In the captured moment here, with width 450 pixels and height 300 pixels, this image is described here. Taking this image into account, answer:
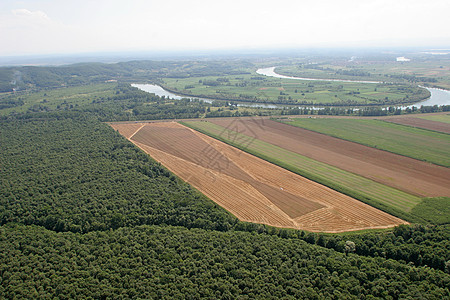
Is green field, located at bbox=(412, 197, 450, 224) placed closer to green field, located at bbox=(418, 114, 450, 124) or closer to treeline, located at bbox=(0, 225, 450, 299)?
treeline, located at bbox=(0, 225, 450, 299)

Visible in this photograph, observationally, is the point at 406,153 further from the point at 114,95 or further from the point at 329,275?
the point at 114,95

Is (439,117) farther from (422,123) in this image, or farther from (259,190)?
(259,190)

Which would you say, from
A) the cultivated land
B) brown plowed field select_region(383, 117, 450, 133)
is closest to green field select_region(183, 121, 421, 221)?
brown plowed field select_region(383, 117, 450, 133)

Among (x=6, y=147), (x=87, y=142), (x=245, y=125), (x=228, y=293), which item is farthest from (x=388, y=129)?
(x=6, y=147)

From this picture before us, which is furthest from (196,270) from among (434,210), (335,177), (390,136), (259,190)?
(390,136)

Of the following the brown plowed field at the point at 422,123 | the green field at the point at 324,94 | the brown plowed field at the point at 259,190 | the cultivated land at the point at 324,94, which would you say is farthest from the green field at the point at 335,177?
the cultivated land at the point at 324,94

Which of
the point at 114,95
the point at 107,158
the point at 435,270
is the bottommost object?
the point at 435,270
